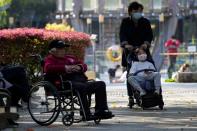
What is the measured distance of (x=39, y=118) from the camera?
1076 centimetres

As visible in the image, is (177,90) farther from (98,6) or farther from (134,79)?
(98,6)

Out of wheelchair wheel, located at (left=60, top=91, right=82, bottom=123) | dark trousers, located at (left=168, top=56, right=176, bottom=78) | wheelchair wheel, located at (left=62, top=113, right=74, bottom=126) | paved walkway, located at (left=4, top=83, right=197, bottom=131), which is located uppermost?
wheelchair wheel, located at (left=60, top=91, right=82, bottom=123)

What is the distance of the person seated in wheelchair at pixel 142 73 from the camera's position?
12.9 meters

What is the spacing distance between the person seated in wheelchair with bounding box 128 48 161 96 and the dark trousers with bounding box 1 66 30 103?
204 cm

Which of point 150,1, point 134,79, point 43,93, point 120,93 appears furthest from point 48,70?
point 150,1

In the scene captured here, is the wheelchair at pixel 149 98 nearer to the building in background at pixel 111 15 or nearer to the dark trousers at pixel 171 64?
the dark trousers at pixel 171 64

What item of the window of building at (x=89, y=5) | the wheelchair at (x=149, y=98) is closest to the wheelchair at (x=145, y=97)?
the wheelchair at (x=149, y=98)

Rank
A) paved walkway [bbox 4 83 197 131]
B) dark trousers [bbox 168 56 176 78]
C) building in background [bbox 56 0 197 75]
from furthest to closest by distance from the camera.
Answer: building in background [bbox 56 0 197 75] → dark trousers [bbox 168 56 176 78] → paved walkway [bbox 4 83 197 131]

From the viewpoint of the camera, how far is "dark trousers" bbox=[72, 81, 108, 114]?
34.3 ft

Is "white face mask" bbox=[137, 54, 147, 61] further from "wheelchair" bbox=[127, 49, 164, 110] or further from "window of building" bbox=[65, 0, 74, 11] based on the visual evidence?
"window of building" bbox=[65, 0, 74, 11]

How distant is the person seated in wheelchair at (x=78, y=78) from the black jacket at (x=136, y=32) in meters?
2.84

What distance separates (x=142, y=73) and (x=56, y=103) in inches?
115

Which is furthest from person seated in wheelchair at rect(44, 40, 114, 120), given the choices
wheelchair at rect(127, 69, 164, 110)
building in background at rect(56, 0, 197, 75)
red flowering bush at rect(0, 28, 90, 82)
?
building in background at rect(56, 0, 197, 75)

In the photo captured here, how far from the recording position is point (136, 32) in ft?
44.7
